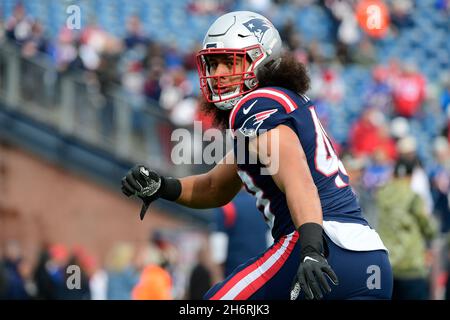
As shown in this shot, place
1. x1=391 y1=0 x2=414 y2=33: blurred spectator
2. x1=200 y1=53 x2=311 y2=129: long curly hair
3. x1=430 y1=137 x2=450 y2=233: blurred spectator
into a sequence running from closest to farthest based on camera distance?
x1=200 y1=53 x2=311 y2=129: long curly hair
x1=430 y1=137 x2=450 y2=233: blurred spectator
x1=391 y1=0 x2=414 y2=33: blurred spectator

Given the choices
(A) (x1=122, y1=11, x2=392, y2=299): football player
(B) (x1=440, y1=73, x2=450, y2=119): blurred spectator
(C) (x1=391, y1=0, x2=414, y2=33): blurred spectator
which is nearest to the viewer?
(A) (x1=122, y1=11, x2=392, y2=299): football player

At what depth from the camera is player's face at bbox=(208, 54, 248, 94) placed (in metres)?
4.52

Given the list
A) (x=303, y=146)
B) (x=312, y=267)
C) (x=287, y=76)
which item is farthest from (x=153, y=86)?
(x=312, y=267)

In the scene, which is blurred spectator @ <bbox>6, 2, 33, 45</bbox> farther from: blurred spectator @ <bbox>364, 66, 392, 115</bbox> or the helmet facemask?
the helmet facemask

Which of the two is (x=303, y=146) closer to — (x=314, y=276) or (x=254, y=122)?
(x=254, y=122)

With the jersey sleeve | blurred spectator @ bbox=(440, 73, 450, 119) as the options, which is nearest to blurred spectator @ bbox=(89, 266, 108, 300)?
blurred spectator @ bbox=(440, 73, 450, 119)

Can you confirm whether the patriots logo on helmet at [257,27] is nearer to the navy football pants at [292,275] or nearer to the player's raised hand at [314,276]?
the navy football pants at [292,275]

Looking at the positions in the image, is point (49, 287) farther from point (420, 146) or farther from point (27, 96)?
point (420, 146)

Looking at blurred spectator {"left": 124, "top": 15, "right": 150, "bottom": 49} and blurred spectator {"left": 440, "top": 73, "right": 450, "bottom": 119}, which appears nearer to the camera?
blurred spectator {"left": 440, "top": 73, "right": 450, "bottom": 119}

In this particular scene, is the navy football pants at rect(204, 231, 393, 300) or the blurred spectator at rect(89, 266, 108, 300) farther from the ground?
the blurred spectator at rect(89, 266, 108, 300)

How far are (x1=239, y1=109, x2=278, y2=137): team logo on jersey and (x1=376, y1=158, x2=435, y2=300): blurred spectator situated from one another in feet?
14.4

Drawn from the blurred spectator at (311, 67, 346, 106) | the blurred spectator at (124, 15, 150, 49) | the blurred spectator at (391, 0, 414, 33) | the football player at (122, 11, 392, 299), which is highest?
the blurred spectator at (391, 0, 414, 33)

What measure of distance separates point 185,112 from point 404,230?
5115 mm

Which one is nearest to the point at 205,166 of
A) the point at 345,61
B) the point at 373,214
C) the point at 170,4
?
the point at 373,214
